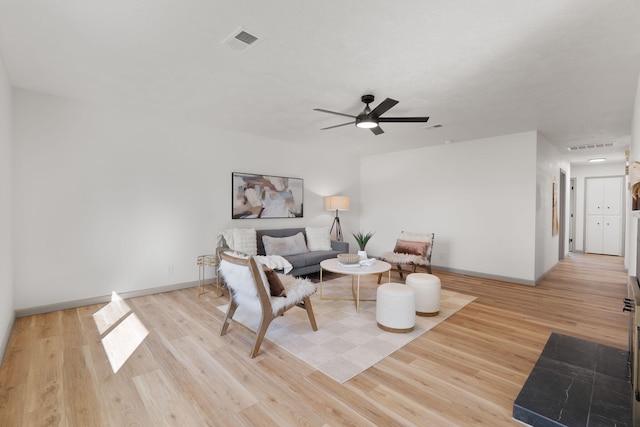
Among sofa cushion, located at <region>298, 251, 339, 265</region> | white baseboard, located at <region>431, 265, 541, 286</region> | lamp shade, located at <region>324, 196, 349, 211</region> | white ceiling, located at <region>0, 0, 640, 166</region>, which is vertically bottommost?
white baseboard, located at <region>431, 265, 541, 286</region>

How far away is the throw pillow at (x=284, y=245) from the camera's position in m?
4.87

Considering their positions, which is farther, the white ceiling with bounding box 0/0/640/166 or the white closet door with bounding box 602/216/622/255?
the white closet door with bounding box 602/216/622/255

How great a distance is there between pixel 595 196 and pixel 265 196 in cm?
898

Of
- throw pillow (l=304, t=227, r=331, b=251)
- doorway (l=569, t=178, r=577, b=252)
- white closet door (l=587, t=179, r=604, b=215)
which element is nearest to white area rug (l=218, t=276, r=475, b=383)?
throw pillow (l=304, t=227, r=331, b=251)

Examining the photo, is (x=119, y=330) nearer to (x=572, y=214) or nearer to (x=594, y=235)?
(x=572, y=214)

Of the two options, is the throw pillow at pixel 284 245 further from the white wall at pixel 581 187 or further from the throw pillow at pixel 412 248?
the white wall at pixel 581 187

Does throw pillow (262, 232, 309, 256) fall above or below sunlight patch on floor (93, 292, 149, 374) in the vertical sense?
above

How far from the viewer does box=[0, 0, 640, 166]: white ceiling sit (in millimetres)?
1942

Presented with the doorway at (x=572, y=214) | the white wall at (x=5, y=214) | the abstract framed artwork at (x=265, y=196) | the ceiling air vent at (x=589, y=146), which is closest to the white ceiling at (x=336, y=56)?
the white wall at (x=5, y=214)

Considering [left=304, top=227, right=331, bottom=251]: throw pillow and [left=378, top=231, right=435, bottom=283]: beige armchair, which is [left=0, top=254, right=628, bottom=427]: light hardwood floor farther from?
[left=304, top=227, right=331, bottom=251]: throw pillow

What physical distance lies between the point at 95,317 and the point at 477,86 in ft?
16.1

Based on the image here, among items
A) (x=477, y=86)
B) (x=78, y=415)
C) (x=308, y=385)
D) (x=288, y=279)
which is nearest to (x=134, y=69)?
(x=288, y=279)

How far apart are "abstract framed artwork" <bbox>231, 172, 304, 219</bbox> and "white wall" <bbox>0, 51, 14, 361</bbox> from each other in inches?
104

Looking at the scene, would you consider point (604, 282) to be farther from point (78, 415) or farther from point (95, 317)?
point (95, 317)
